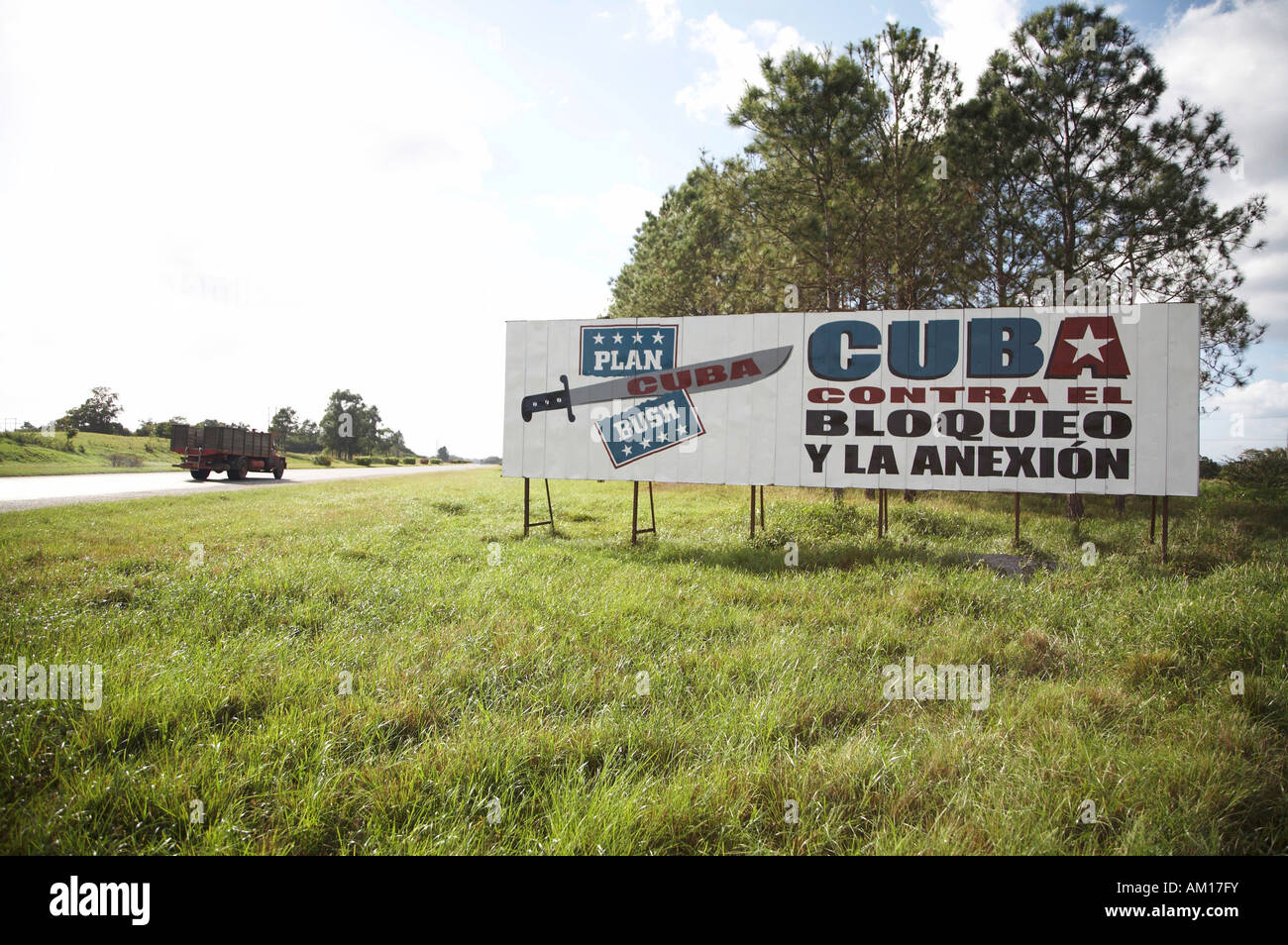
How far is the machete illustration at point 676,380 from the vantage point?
9656 millimetres

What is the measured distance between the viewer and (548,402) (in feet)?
34.3

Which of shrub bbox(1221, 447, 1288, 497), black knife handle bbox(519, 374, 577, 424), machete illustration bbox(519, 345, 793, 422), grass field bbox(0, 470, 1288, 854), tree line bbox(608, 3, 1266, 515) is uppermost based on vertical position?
tree line bbox(608, 3, 1266, 515)

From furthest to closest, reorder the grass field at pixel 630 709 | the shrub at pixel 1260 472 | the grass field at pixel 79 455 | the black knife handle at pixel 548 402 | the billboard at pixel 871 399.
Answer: the grass field at pixel 79 455 < the shrub at pixel 1260 472 < the black knife handle at pixel 548 402 < the billboard at pixel 871 399 < the grass field at pixel 630 709

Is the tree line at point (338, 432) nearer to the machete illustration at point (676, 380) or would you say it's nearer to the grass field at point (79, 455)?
the grass field at point (79, 455)

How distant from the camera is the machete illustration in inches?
380

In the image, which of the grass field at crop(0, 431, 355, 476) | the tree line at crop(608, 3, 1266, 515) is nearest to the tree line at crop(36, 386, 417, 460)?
the grass field at crop(0, 431, 355, 476)

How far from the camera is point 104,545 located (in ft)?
26.5

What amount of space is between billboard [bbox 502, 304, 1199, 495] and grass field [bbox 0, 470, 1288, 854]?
1.79 metres

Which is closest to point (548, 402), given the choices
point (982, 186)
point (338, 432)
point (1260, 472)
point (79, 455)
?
point (982, 186)

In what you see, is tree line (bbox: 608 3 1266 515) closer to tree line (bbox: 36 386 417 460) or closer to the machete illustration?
the machete illustration

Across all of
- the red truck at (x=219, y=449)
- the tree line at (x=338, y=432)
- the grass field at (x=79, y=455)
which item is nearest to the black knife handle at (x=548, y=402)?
the red truck at (x=219, y=449)

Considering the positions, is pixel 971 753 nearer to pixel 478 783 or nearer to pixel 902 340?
pixel 478 783

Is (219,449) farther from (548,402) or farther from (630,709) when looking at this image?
(630,709)

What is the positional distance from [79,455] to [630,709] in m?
43.1
